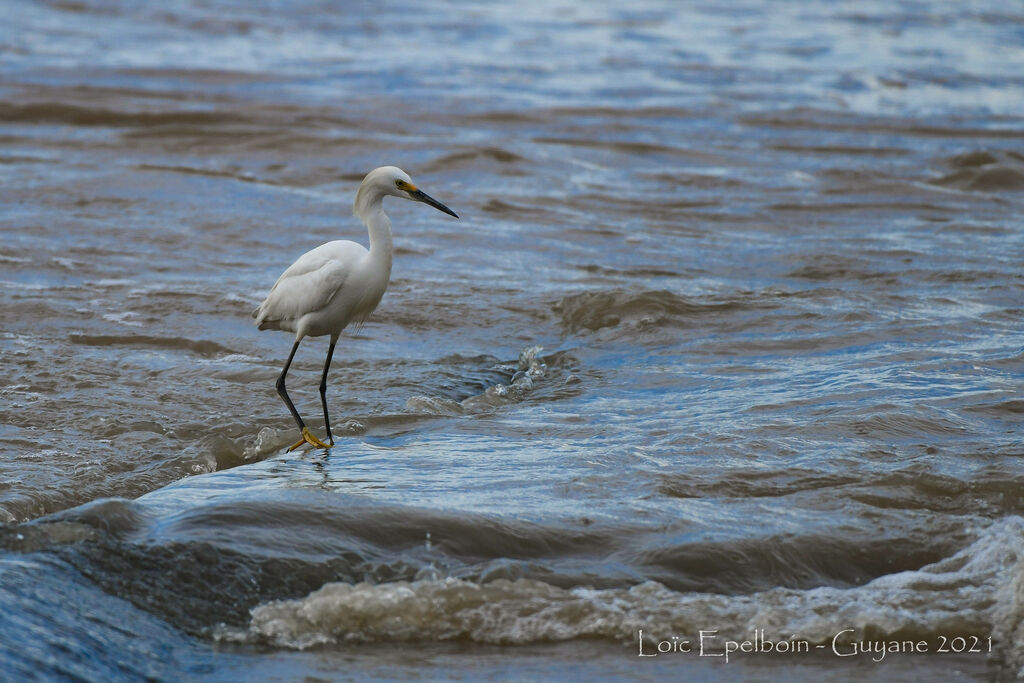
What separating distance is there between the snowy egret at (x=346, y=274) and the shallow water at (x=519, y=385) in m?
0.64

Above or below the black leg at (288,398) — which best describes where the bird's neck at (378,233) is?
above

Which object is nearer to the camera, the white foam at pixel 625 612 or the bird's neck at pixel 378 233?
the white foam at pixel 625 612

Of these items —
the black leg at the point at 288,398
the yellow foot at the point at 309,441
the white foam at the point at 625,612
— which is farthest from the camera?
the black leg at the point at 288,398

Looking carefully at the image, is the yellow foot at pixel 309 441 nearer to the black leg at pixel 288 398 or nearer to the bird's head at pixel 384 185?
the black leg at pixel 288 398

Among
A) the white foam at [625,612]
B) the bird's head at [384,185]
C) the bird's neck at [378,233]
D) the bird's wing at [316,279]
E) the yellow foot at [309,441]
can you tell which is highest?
the bird's head at [384,185]

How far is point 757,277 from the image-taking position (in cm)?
936

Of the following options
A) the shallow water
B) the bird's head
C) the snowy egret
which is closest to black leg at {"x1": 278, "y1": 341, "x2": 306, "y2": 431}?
the snowy egret

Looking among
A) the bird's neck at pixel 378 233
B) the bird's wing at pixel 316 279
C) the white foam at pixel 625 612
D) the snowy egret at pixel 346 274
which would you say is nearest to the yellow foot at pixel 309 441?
the snowy egret at pixel 346 274

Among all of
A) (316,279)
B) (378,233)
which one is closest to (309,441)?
(316,279)

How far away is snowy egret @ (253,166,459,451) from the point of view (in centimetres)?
607

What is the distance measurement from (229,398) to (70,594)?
313cm

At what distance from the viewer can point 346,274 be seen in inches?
239

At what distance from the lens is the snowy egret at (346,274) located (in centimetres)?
607

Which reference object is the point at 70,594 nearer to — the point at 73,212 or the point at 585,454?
the point at 585,454
